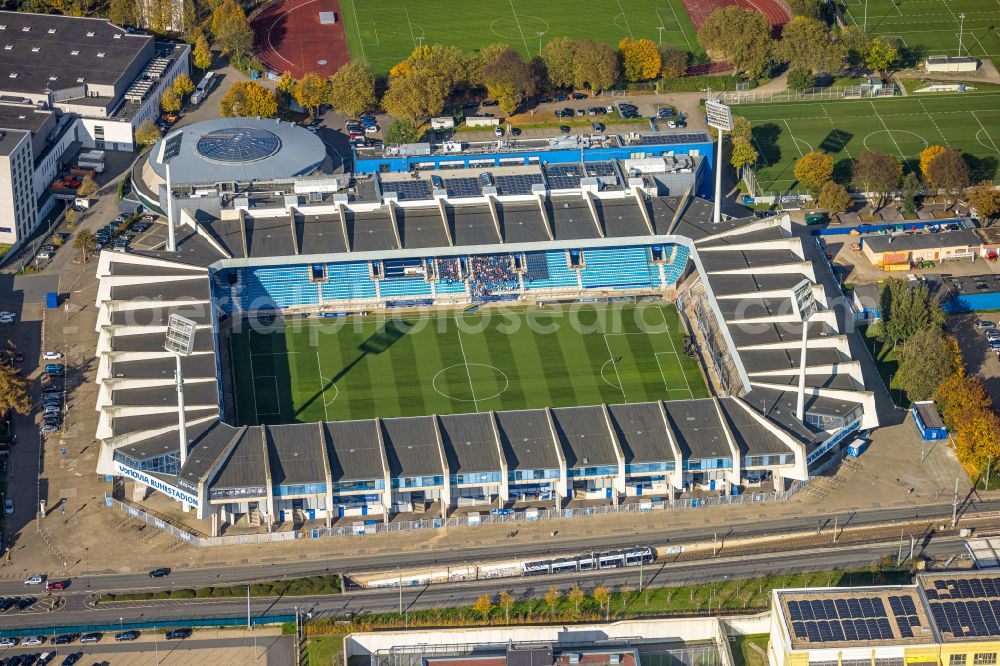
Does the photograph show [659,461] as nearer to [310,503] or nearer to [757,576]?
[757,576]

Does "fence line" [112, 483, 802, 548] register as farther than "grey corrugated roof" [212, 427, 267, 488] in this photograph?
Yes

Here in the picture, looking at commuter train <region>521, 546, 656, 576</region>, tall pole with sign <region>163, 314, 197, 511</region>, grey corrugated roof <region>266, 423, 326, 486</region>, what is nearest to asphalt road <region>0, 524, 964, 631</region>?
commuter train <region>521, 546, 656, 576</region>

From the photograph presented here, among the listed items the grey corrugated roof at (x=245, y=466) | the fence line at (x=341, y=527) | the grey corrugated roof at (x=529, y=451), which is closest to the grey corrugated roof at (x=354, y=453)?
the fence line at (x=341, y=527)

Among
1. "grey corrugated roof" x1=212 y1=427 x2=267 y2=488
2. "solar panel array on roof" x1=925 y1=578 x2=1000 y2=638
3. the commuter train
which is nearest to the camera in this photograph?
"solar panel array on roof" x1=925 y1=578 x2=1000 y2=638

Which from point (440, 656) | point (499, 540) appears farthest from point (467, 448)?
point (440, 656)

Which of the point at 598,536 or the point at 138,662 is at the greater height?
the point at 598,536

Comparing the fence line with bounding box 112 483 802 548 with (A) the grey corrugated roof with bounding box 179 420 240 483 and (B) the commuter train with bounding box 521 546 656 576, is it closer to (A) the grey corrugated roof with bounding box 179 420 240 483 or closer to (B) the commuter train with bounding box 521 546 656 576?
(A) the grey corrugated roof with bounding box 179 420 240 483
